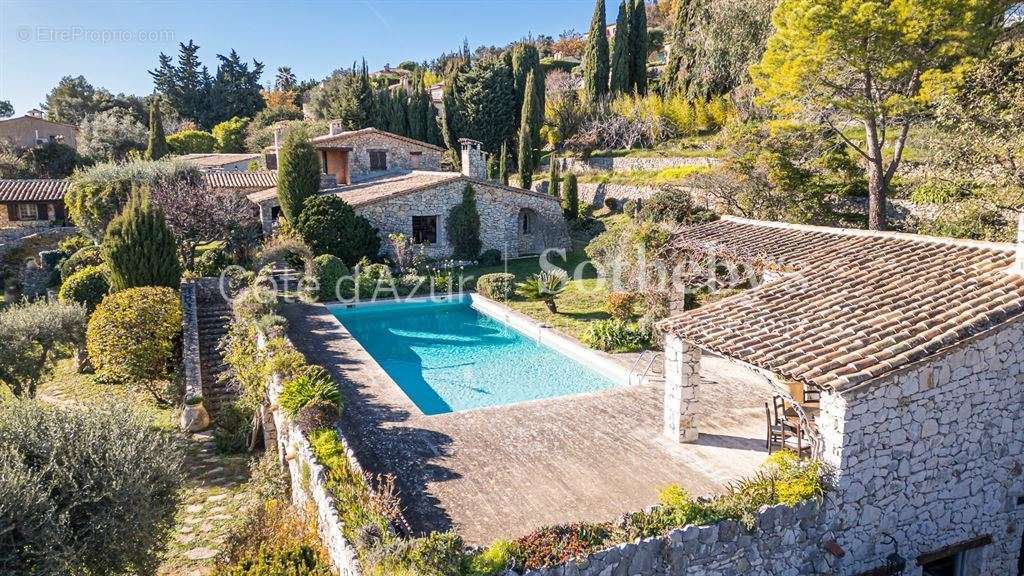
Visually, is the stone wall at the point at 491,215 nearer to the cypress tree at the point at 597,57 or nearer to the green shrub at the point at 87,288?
the green shrub at the point at 87,288

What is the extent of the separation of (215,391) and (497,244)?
16.1 meters

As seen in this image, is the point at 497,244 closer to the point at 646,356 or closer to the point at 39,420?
the point at 646,356

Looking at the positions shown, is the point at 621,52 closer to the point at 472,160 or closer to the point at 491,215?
the point at 472,160

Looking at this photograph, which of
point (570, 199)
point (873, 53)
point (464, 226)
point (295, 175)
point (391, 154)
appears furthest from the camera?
point (391, 154)

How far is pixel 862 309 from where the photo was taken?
8.18 metres

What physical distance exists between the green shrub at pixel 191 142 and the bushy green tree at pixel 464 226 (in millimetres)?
36798

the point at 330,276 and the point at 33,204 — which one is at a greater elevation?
the point at 33,204

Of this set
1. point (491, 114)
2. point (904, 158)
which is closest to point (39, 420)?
point (904, 158)

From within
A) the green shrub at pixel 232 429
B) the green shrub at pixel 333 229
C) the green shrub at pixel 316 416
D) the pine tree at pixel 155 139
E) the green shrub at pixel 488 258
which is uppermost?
the pine tree at pixel 155 139

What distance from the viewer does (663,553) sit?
6355 mm

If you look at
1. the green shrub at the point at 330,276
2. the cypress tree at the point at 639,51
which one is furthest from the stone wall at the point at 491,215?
the cypress tree at the point at 639,51

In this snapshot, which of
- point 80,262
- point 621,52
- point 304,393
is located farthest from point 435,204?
point 621,52

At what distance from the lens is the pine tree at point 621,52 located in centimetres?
4488

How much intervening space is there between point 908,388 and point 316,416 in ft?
26.0
